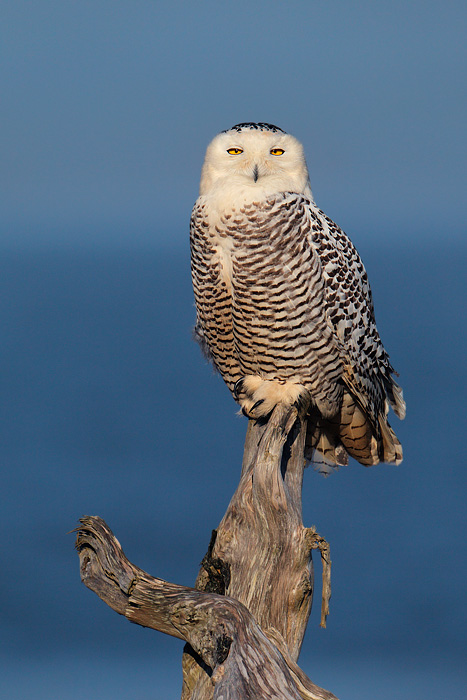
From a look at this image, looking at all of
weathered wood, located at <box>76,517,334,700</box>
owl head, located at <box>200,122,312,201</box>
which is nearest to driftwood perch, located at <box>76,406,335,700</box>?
weathered wood, located at <box>76,517,334,700</box>

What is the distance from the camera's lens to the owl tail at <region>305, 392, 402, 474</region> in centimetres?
554

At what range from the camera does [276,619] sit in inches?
176

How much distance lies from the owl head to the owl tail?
1.29 meters

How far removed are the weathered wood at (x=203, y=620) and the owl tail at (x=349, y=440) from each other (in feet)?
5.55

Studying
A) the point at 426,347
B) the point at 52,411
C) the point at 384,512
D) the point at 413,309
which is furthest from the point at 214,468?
the point at 413,309

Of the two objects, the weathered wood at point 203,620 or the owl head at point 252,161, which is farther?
the owl head at point 252,161

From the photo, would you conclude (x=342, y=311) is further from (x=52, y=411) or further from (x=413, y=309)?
(x=413, y=309)

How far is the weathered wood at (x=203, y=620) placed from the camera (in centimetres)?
396

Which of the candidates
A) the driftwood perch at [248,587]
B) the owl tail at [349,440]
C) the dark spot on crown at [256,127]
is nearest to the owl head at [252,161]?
the dark spot on crown at [256,127]

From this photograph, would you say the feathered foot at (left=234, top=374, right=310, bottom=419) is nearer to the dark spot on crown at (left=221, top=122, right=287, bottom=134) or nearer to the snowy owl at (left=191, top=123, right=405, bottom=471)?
the snowy owl at (left=191, top=123, right=405, bottom=471)

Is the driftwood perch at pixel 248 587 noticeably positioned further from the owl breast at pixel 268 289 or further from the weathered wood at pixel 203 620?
the owl breast at pixel 268 289

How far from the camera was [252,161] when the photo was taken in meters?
4.85

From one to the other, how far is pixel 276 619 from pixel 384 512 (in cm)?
4388

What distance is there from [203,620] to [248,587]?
0.54 m
